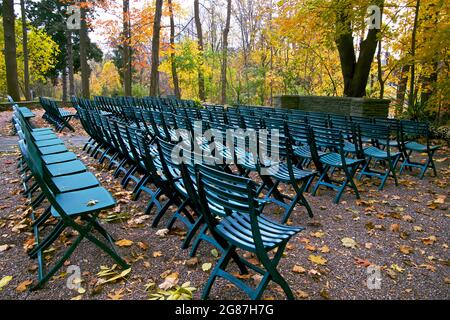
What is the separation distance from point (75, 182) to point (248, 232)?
1802mm

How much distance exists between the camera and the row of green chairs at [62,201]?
2.41 m

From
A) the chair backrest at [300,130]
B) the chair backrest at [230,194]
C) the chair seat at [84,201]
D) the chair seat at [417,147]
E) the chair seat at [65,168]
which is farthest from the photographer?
the chair seat at [417,147]

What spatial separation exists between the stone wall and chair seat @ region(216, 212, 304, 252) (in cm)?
844

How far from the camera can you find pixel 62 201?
2.72 meters

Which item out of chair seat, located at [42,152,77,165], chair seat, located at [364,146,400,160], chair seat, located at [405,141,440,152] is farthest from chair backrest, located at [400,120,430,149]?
chair seat, located at [42,152,77,165]

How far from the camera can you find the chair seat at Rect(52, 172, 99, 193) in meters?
2.99

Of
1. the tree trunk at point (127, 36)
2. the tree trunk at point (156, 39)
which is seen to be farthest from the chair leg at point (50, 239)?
the tree trunk at point (127, 36)

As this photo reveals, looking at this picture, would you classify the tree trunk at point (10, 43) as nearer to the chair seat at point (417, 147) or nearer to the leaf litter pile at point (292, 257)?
the leaf litter pile at point (292, 257)

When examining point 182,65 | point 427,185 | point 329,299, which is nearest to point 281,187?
point 427,185

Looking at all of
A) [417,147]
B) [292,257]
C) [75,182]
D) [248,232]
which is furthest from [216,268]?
[417,147]

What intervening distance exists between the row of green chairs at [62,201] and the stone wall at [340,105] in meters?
8.29

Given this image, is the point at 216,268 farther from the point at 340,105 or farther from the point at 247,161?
the point at 340,105

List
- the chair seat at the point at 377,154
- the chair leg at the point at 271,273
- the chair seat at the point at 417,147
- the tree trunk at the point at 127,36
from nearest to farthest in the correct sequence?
the chair leg at the point at 271,273 → the chair seat at the point at 377,154 → the chair seat at the point at 417,147 → the tree trunk at the point at 127,36
